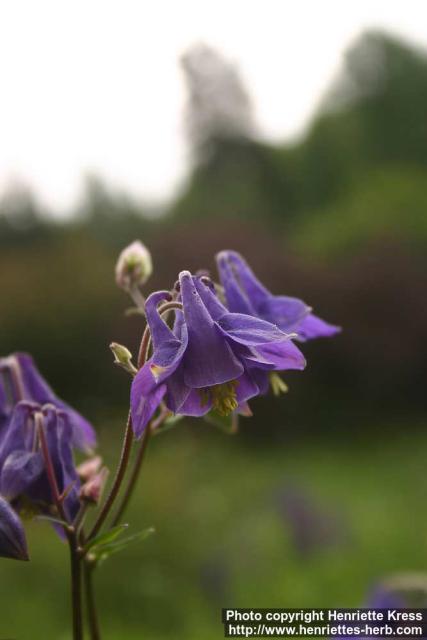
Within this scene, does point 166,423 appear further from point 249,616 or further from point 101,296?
point 101,296

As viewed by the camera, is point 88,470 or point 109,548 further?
point 88,470

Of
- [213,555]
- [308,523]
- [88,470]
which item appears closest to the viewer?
[88,470]

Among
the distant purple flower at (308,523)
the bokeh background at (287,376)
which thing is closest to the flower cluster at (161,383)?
the bokeh background at (287,376)

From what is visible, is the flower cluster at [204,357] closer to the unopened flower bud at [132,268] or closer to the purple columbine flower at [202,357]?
the purple columbine flower at [202,357]

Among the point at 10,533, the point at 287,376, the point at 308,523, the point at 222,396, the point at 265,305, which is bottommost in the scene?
the point at 308,523

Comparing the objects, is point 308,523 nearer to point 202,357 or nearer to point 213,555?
point 213,555

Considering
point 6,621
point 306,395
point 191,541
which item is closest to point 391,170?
point 306,395

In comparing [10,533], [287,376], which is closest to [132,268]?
[10,533]

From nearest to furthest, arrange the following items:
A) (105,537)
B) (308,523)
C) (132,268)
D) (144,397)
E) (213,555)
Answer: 1. (144,397)
2. (105,537)
3. (132,268)
4. (213,555)
5. (308,523)
